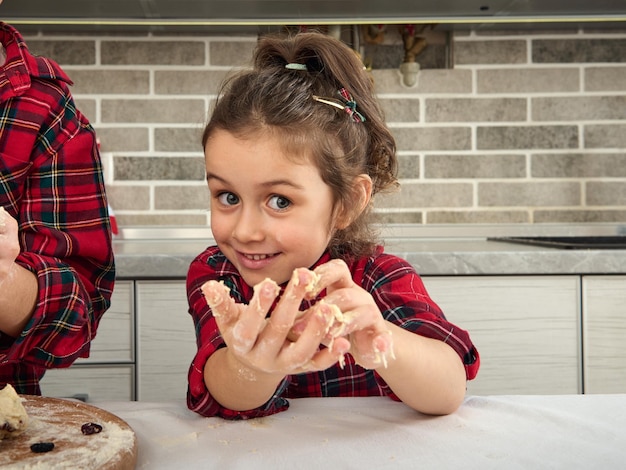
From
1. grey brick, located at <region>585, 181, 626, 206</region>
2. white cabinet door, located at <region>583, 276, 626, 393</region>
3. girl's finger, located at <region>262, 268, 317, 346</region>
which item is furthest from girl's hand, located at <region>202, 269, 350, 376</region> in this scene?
grey brick, located at <region>585, 181, 626, 206</region>

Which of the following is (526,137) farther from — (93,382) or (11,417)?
(11,417)

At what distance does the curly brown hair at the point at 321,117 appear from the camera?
0.95m

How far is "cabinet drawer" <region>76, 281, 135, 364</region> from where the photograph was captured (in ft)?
5.62

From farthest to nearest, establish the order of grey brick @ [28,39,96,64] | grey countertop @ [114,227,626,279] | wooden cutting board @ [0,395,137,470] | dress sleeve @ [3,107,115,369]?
grey brick @ [28,39,96,64] < grey countertop @ [114,227,626,279] < dress sleeve @ [3,107,115,369] < wooden cutting board @ [0,395,137,470]

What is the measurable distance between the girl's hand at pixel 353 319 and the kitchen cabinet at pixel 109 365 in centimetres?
106

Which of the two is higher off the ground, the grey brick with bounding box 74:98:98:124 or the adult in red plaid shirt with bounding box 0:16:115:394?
the grey brick with bounding box 74:98:98:124

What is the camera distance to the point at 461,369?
93 cm

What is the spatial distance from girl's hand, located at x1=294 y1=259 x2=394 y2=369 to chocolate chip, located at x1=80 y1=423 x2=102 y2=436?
22 cm

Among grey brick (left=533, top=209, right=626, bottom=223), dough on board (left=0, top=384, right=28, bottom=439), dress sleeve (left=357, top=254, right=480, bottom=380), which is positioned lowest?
dough on board (left=0, top=384, right=28, bottom=439)

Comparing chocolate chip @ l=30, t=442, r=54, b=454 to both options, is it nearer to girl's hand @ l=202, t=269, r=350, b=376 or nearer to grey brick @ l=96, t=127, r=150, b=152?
girl's hand @ l=202, t=269, r=350, b=376

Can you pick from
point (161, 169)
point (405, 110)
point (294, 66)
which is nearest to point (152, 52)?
point (161, 169)

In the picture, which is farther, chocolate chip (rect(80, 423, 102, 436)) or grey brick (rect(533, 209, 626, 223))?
grey brick (rect(533, 209, 626, 223))

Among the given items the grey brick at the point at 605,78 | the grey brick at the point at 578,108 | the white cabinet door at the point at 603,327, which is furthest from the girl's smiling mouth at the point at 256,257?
the grey brick at the point at 605,78

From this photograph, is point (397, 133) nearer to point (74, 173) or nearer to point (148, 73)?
point (148, 73)
